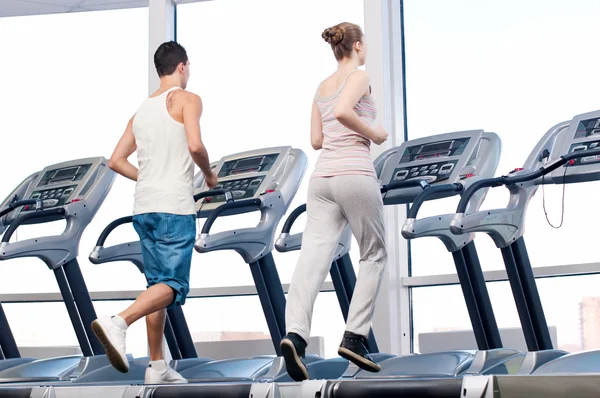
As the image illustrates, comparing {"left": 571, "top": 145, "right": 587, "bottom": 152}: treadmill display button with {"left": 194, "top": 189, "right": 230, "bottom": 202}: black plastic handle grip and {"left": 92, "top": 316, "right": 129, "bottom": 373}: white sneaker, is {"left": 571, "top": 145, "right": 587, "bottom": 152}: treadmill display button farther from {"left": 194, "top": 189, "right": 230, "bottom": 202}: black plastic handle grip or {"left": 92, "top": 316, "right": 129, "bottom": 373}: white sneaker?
{"left": 92, "top": 316, "right": 129, "bottom": 373}: white sneaker

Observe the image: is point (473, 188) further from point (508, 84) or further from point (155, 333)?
point (508, 84)

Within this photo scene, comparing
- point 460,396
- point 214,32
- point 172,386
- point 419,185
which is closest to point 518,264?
point 419,185

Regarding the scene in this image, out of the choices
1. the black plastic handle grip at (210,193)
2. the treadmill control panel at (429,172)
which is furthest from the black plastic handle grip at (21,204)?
the treadmill control panel at (429,172)

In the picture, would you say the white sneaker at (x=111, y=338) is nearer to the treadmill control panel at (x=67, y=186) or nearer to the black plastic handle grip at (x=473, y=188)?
the black plastic handle grip at (x=473, y=188)

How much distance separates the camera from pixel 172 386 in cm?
353

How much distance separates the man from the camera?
3711 millimetres

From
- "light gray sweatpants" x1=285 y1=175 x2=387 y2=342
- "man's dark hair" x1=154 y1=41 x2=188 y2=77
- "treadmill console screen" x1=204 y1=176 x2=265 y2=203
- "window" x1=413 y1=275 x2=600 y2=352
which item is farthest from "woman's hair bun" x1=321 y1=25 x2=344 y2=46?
"window" x1=413 y1=275 x2=600 y2=352

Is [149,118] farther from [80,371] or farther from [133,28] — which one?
[133,28]

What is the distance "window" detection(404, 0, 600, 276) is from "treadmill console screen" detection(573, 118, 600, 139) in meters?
1.16

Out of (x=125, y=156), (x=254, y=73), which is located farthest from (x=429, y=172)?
(x=254, y=73)

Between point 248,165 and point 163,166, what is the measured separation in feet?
4.44

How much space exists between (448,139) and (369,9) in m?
1.74

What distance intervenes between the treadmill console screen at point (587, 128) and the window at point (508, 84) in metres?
1.16

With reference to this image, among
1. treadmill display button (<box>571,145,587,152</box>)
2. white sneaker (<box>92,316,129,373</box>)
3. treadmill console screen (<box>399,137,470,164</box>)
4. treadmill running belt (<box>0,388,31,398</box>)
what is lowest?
treadmill running belt (<box>0,388,31,398</box>)
